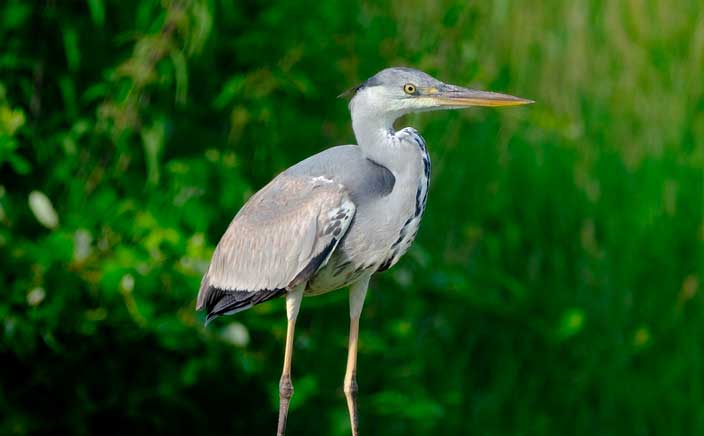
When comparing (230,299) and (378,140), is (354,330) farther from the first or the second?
(378,140)

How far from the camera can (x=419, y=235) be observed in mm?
5562

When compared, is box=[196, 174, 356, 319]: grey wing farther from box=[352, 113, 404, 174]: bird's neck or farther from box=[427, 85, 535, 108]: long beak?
box=[427, 85, 535, 108]: long beak

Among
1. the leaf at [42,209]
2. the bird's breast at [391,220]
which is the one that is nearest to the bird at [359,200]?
the bird's breast at [391,220]

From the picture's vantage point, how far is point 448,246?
5.61m

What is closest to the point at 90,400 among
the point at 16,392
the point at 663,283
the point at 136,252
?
the point at 16,392

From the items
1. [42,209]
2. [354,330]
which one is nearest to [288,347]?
[354,330]

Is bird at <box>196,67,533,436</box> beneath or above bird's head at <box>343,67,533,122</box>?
beneath

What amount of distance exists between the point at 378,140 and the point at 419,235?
85.6 inches

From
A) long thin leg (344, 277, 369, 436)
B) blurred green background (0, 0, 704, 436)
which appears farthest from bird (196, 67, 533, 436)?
blurred green background (0, 0, 704, 436)

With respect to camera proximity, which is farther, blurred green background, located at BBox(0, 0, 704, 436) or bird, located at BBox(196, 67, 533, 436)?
blurred green background, located at BBox(0, 0, 704, 436)

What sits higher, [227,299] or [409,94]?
[409,94]

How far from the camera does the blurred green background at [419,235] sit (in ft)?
15.3

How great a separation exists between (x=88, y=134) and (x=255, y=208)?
146 cm

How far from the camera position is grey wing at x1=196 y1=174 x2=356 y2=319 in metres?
3.36
